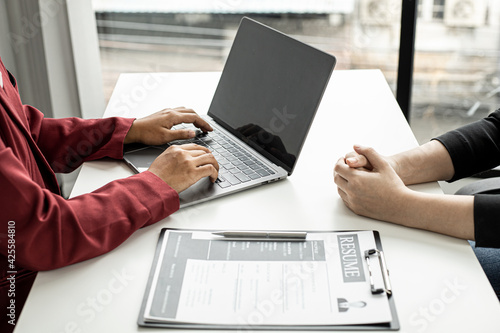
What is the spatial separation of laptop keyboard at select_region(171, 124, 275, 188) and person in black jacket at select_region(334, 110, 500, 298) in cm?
18

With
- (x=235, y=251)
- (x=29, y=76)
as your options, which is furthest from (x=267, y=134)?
(x=29, y=76)

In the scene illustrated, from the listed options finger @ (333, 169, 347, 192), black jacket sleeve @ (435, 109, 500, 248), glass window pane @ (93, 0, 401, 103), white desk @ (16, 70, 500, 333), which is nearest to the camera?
white desk @ (16, 70, 500, 333)

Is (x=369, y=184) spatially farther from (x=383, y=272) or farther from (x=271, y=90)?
(x=271, y=90)

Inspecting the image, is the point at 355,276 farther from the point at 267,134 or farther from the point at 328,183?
the point at 267,134

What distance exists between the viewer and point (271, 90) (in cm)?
123

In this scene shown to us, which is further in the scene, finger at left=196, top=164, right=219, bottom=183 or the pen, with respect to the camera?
finger at left=196, top=164, right=219, bottom=183

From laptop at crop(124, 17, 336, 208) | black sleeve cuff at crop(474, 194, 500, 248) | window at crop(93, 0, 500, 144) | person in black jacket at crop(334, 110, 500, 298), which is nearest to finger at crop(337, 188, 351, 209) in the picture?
person in black jacket at crop(334, 110, 500, 298)

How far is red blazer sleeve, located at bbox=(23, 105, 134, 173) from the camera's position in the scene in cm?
125

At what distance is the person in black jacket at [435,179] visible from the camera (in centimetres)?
96

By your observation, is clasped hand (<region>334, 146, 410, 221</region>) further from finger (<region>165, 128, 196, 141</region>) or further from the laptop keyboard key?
finger (<region>165, 128, 196, 141</region>)

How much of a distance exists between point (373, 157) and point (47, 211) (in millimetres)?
606

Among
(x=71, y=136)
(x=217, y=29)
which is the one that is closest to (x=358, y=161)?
(x=71, y=136)

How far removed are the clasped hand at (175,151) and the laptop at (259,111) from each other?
3 centimetres

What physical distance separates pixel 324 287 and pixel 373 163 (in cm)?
33
